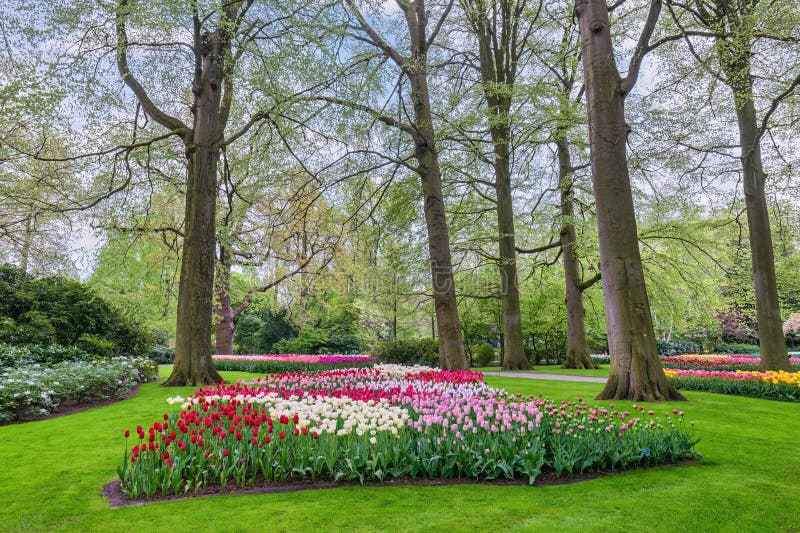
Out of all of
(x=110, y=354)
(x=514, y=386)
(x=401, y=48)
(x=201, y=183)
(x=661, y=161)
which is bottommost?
(x=514, y=386)

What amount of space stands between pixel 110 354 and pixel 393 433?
37.1ft

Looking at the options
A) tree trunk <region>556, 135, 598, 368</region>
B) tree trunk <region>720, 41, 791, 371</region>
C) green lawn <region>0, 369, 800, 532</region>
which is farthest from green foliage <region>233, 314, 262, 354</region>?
green lawn <region>0, 369, 800, 532</region>

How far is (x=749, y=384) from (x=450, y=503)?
9023 mm

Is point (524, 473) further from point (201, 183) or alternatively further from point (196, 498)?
point (201, 183)

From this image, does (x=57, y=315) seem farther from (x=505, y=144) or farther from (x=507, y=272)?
(x=505, y=144)

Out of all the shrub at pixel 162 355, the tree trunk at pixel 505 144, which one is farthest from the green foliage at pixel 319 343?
the tree trunk at pixel 505 144

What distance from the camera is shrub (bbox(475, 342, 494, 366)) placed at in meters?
19.5

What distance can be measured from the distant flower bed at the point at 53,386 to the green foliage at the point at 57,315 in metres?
2.48

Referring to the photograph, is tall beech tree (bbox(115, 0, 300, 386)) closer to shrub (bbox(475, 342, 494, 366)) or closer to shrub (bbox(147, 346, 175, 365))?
shrub (bbox(475, 342, 494, 366))

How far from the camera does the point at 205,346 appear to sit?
1025 centimetres

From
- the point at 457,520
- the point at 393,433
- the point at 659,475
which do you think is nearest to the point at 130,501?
the point at 393,433

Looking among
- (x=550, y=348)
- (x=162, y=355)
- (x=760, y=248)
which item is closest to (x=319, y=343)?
(x=162, y=355)

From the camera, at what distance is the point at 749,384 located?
9508 millimetres

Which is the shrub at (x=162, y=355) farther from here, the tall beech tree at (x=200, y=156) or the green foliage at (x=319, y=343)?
the tall beech tree at (x=200, y=156)
